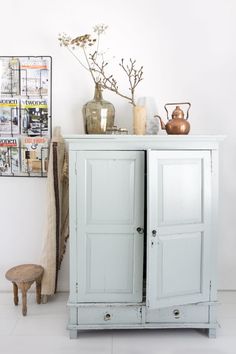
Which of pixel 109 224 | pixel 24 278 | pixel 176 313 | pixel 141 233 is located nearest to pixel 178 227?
pixel 141 233

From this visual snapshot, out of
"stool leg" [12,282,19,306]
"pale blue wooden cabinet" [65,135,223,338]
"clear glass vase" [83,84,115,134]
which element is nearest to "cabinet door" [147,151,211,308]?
"pale blue wooden cabinet" [65,135,223,338]

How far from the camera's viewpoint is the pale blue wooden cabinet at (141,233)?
8.61 ft

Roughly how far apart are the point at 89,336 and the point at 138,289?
0.50m

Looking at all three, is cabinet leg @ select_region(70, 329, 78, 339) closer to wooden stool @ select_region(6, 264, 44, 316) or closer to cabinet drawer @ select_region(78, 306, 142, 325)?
cabinet drawer @ select_region(78, 306, 142, 325)

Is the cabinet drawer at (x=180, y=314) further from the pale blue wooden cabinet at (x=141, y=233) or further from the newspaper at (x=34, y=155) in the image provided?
the newspaper at (x=34, y=155)

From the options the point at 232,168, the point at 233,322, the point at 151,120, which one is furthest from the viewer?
the point at 232,168

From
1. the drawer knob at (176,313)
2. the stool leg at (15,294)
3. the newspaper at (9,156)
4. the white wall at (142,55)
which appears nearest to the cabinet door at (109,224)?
the drawer knob at (176,313)

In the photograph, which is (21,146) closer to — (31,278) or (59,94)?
(59,94)

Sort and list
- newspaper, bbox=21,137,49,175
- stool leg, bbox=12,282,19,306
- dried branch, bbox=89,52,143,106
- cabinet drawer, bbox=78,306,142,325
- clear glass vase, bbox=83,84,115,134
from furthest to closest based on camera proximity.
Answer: newspaper, bbox=21,137,49,175
dried branch, bbox=89,52,143,106
stool leg, bbox=12,282,19,306
clear glass vase, bbox=83,84,115,134
cabinet drawer, bbox=78,306,142,325

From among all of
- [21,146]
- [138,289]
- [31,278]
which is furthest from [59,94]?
[138,289]

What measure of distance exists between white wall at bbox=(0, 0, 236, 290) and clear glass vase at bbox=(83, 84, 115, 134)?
358mm

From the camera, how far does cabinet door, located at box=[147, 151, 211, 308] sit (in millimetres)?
2590

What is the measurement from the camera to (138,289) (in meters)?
2.71

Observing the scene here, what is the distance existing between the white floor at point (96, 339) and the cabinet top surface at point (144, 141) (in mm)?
1347
